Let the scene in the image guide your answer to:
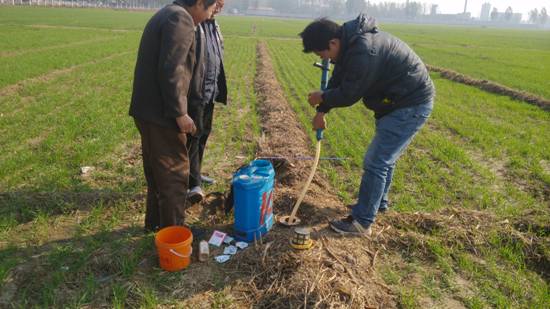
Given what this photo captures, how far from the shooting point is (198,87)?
3.97 m

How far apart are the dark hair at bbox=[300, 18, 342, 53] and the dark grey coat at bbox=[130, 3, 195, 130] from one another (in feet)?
3.26

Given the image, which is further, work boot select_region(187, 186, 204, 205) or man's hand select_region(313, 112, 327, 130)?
work boot select_region(187, 186, 204, 205)

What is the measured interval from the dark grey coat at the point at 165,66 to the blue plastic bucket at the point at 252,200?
2.65 feet

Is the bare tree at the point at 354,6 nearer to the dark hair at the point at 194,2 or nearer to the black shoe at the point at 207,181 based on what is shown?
the black shoe at the point at 207,181

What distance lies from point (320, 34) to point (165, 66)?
1.35 metres

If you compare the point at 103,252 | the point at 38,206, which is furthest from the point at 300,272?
the point at 38,206

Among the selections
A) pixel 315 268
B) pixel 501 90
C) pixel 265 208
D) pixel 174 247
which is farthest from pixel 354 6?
pixel 174 247

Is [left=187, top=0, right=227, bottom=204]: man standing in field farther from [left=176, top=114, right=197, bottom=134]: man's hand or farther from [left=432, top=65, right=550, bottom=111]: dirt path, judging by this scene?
[left=432, top=65, right=550, bottom=111]: dirt path

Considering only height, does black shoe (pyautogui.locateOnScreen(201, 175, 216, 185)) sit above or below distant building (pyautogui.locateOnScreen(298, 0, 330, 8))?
below

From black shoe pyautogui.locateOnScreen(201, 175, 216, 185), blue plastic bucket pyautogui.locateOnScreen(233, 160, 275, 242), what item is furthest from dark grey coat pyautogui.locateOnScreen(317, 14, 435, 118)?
black shoe pyautogui.locateOnScreen(201, 175, 216, 185)

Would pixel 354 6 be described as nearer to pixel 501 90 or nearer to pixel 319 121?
pixel 501 90

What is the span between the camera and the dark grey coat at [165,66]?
3.26 m

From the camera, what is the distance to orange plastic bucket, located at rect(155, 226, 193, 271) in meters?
3.28

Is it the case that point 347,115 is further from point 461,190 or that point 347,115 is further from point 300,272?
point 300,272
